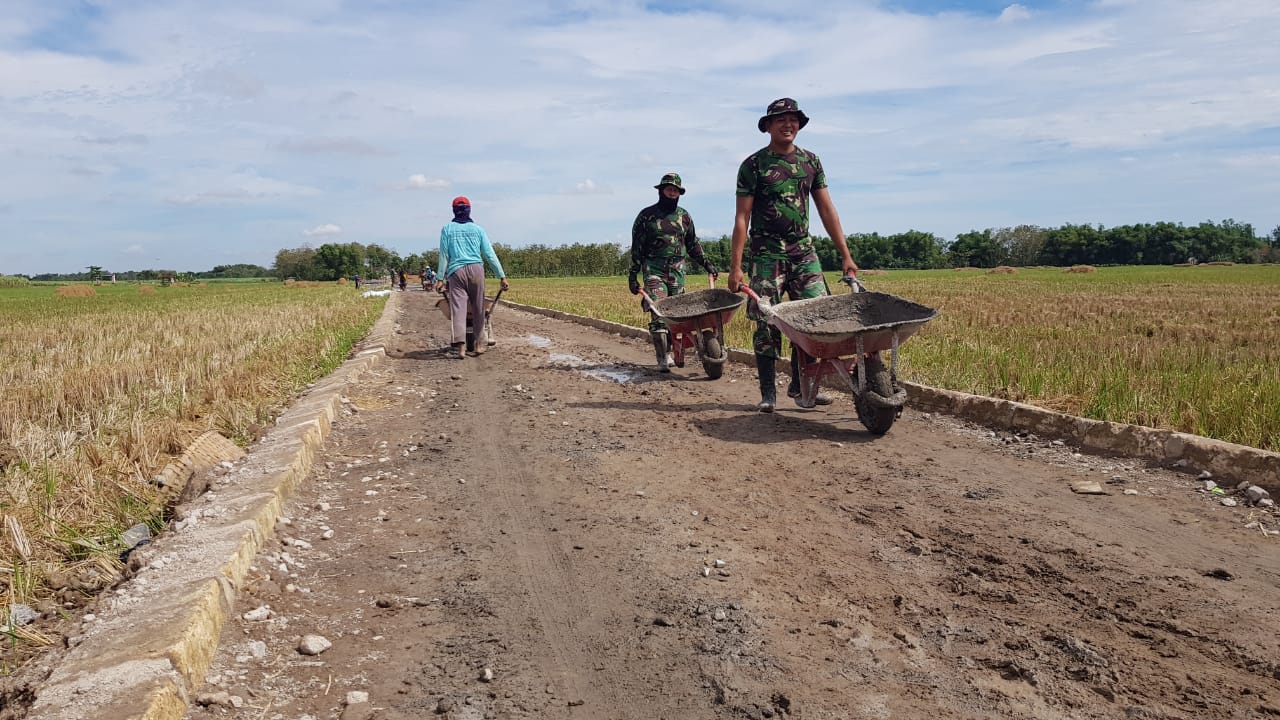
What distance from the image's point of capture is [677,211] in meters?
8.62

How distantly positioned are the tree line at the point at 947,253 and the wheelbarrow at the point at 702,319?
242ft

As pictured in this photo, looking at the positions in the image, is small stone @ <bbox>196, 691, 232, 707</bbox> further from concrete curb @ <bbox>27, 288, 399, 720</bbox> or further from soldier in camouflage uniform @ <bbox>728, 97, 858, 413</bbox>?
soldier in camouflage uniform @ <bbox>728, 97, 858, 413</bbox>

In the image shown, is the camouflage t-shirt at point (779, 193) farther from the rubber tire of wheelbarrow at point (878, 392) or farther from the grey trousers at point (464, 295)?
the grey trousers at point (464, 295)

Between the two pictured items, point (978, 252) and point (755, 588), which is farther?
point (978, 252)

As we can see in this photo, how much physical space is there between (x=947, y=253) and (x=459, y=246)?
114 meters

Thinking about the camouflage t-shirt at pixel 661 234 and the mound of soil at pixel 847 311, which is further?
the camouflage t-shirt at pixel 661 234

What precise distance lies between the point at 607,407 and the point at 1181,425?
3775 millimetres

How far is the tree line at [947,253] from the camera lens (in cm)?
9525

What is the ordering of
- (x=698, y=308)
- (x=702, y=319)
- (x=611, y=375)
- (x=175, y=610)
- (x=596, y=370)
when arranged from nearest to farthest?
(x=175, y=610), (x=702, y=319), (x=698, y=308), (x=611, y=375), (x=596, y=370)

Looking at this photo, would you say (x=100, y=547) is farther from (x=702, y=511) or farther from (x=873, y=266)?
(x=873, y=266)

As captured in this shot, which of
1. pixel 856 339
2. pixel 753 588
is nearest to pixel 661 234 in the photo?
pixel 856 339

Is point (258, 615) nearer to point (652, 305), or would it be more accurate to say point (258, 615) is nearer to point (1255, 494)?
point (1255, 494)

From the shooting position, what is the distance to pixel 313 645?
100 inches

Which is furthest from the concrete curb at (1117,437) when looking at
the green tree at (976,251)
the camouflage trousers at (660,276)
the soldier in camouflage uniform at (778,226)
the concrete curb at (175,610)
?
the green tree at (976,251)
